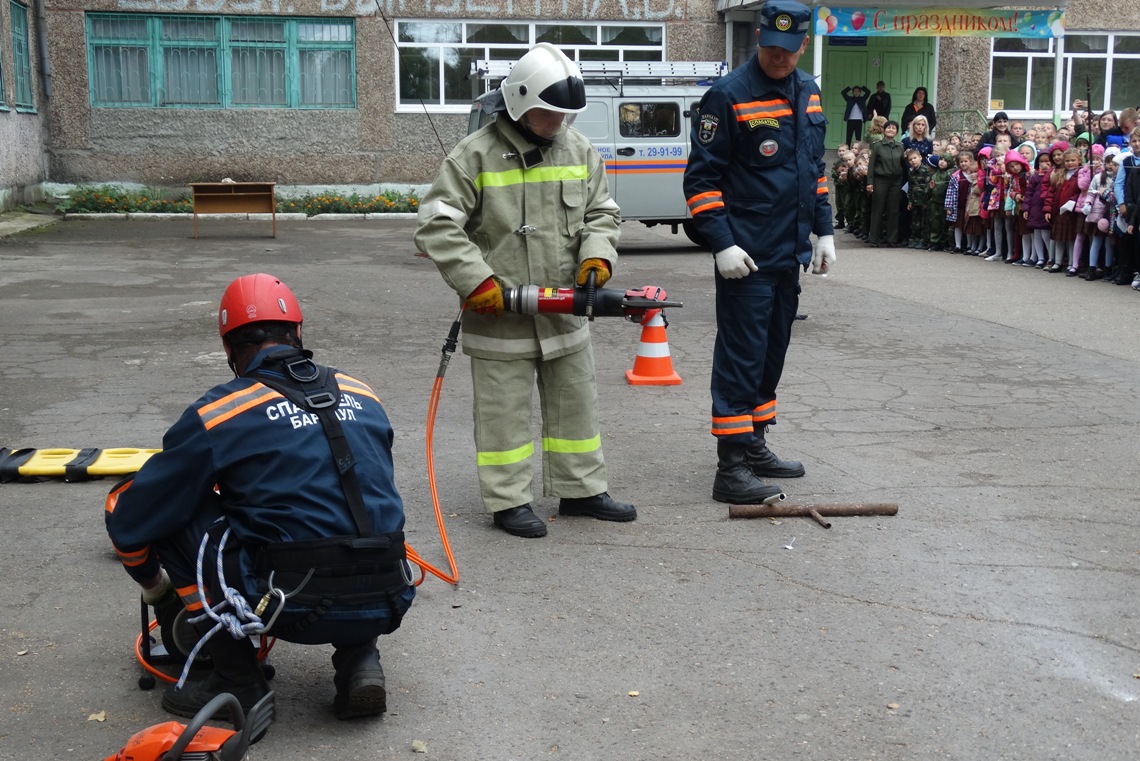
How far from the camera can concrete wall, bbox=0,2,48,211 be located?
75.4 ft

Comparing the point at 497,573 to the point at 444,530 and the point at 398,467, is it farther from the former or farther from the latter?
the point at 398,467

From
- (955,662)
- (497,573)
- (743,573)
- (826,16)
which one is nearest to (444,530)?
(497,573)

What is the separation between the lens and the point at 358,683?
3637 millimetres

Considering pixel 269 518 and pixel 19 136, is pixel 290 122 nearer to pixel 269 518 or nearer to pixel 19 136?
pixel 19 136

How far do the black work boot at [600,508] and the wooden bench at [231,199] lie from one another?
1625 centimetres

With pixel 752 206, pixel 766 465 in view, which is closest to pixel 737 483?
pixel 766 465

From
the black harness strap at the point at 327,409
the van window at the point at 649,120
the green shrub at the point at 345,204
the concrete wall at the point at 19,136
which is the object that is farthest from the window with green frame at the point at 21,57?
the black harness strap at the point at 327,409

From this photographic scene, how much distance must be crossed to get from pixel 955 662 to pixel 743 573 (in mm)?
1047

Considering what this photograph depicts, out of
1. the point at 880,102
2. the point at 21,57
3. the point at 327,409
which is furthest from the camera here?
the point at 880,102

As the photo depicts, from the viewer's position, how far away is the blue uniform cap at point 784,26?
221 inches

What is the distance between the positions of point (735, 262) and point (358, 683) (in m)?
2.82

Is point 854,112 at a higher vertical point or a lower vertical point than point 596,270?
higher

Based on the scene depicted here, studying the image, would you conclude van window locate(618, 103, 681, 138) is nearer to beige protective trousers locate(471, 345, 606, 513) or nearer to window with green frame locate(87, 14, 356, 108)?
window with green frame locate(87, 14, 356, 108)

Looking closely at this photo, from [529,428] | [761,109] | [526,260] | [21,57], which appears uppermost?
[21,57]
